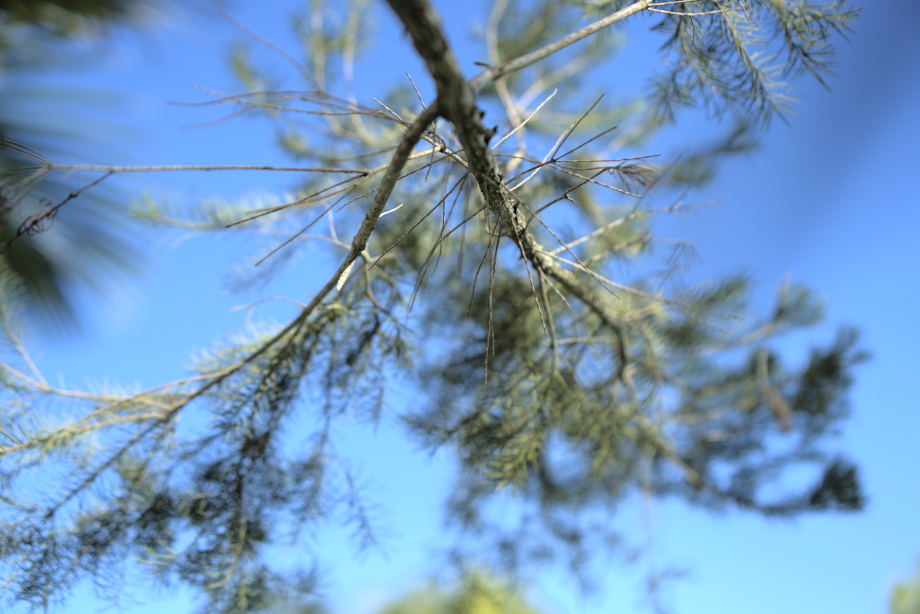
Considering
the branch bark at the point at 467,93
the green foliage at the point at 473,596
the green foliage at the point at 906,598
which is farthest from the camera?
the green foliage at the point at 906,598

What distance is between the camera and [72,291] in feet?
2.65

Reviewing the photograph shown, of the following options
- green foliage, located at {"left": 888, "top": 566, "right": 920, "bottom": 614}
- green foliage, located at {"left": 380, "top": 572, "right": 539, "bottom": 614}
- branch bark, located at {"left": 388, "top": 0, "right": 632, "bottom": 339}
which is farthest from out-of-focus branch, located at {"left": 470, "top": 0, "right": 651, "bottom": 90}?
green foliage, located at {"left": 888, "top": 566, "right": 920, "bottom": 614}

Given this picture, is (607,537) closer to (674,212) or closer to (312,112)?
(674,212)

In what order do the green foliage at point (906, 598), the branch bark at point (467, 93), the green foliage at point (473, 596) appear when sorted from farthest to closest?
the green foliage at point (906, 598) → the green foliage at point (473, 596) → the branch bark at point (467, 93)

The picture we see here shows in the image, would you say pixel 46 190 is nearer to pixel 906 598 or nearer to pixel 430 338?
pixel 430 338

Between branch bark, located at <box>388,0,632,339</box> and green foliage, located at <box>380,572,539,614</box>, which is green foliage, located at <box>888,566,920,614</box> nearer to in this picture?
green foliage, located at <box>380,572,539,614</box>

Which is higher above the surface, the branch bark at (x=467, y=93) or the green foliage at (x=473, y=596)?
the branch bark at (x=467, y=93)

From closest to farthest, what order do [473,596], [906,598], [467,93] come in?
[467,93], [473,596], [906,598]

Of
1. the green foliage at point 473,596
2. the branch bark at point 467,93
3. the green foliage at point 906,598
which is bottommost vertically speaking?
the green foliage at point 473,596

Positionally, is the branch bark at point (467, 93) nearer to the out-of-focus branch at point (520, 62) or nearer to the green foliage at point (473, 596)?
the out-of-focus branch at point (520, 62)

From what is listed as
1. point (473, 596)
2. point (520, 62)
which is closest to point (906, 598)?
point (473, 596)

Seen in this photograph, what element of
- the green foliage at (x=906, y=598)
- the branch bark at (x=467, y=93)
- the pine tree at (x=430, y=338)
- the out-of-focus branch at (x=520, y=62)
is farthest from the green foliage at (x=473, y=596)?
the green foliage at (x=906, y=598)

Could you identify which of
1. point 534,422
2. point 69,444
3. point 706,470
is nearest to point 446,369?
point 534,422

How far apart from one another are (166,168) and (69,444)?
0.41m
